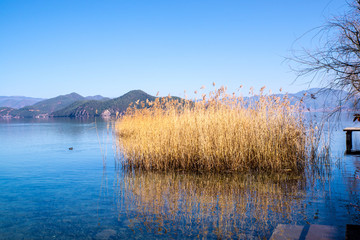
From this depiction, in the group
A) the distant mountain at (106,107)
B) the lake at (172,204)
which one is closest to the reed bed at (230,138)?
the lake at (172,204)

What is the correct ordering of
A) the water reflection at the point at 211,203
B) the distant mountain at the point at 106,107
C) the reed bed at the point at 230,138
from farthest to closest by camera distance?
the distant mountain at the point at 106,107
the reed bed at the point at 230,138
the water reflection at the point at 211,203

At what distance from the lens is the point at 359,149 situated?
41.5 ft

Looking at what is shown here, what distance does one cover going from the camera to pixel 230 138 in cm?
823

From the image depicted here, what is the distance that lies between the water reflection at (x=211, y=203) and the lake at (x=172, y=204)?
1 centimetres

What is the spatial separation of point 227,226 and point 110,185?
13.2 ft

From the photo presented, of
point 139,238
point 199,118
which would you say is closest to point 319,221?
point 139,238

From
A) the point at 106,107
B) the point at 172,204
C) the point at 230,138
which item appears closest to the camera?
the point at 172,204

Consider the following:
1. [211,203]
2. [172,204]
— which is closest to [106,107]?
[172,204]

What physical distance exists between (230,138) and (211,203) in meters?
3.02

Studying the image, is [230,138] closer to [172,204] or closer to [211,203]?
[211,203]

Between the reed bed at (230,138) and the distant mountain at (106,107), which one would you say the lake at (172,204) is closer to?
the reed bed at (230,138)

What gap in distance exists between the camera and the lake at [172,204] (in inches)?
173

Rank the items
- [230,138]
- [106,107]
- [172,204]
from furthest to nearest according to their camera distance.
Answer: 1. [106,107]
2. [230,138]
3. [172,204]

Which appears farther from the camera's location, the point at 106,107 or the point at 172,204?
the point at 106,107
